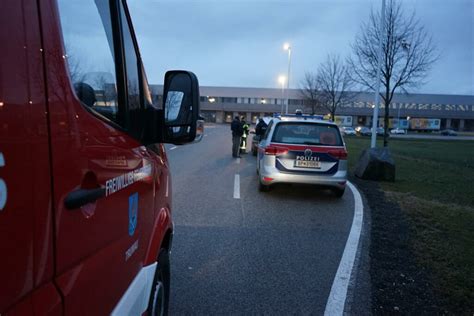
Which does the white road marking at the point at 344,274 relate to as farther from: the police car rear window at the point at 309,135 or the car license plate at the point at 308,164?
the police car rear window at the point at 309,135

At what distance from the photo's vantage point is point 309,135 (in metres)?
7.96

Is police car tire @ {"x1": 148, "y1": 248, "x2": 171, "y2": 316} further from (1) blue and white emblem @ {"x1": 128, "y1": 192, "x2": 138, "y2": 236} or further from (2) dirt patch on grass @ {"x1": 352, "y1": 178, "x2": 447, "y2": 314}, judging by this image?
(2) dirt patch on grass @ {"x1": 352, "y1": 178, "x2": 447, "y2": 314}

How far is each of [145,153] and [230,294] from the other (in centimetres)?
198

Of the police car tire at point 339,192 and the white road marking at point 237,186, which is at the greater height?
the police car tire at point 339,192

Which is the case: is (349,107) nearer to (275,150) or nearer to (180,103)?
(275,150)

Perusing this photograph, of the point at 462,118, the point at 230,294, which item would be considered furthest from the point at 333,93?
the point at 462,118

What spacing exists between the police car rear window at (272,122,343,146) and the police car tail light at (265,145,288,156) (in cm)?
24

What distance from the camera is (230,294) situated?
11.8ft

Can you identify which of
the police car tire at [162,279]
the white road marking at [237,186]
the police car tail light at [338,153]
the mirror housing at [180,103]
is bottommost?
the white road marking at [237,186]

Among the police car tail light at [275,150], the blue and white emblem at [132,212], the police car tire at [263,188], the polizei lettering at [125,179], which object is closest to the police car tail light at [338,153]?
the police car tail light at [275,150]

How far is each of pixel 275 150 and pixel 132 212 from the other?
6020mm

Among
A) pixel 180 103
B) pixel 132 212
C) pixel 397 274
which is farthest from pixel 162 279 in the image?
pixel 397 274

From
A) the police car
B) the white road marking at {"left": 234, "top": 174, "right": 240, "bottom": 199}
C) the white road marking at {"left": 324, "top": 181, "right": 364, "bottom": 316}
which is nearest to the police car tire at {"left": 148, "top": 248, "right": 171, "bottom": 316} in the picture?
the white road marking at {"left": 324, "top": 181, "right": 364, "bottom": 316}

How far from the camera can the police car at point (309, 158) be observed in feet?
25.2
